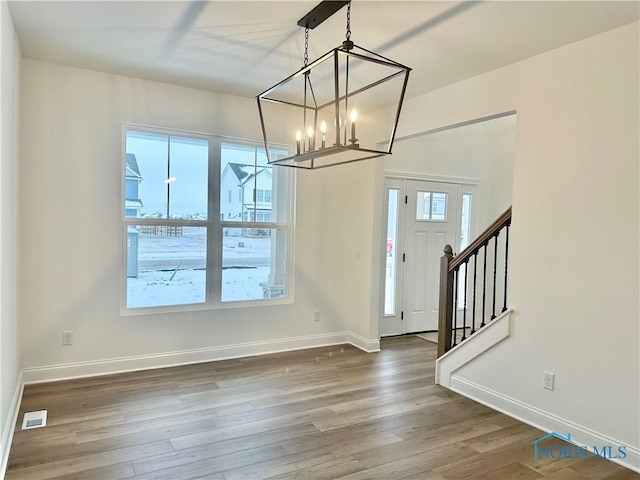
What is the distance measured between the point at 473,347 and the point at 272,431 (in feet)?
5.52

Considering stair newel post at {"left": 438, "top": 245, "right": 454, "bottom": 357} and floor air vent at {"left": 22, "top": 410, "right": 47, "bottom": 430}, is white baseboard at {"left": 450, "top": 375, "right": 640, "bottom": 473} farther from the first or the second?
floor air vent at {"left": 22, "top": 410, "right": 47, "bottom": 430}

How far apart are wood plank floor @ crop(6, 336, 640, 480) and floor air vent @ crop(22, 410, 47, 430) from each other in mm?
47

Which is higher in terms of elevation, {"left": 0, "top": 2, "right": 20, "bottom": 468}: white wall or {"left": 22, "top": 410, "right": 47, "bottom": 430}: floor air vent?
{"left": 0, "top": 2, "right": 20, "bottom": 468}: white wall

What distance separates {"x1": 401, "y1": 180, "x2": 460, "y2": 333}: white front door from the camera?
5.44m

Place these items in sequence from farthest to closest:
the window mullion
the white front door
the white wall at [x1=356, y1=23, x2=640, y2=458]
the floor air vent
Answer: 1. the white front door
2. the window mullion
3. the floor air vent
4. the white wall at [x1=356, y1=23, x2=640, y2=458]

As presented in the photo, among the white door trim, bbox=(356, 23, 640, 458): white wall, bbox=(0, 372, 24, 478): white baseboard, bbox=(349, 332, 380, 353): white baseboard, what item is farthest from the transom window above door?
bbox=(0, 372, 24, 478): white baseboard

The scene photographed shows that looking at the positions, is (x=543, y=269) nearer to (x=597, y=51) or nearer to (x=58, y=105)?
(x=597, y=51)

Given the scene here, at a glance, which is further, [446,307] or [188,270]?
[188,270]

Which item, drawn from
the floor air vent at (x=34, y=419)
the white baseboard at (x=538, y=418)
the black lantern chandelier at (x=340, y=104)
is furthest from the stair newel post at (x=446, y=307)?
the floor air vent at (x=34, y=419)

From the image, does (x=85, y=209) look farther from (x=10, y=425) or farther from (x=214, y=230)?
(x=10, y=425)

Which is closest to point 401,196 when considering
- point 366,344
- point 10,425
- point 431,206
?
point 431,206

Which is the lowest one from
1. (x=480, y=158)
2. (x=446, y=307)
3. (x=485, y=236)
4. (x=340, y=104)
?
(x=446, y=307)

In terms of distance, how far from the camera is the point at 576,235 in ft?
9.21

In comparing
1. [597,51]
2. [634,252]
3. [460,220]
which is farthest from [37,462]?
[460,220]
